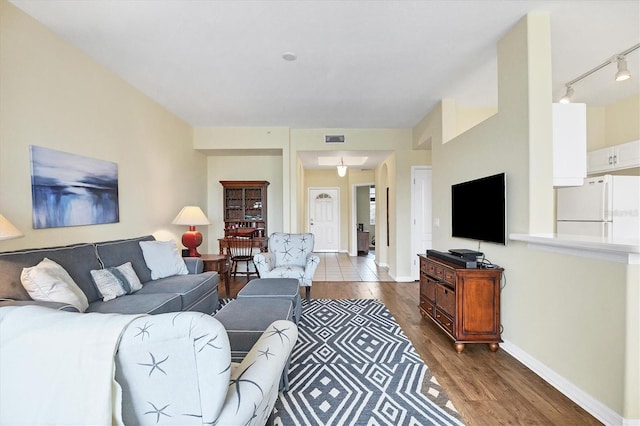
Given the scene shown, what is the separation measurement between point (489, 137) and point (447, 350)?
6.65ft

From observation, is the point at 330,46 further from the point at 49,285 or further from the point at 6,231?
the point at 49,285

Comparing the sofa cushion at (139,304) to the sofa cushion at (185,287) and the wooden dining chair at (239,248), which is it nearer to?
the sofa cushion at (185,287)

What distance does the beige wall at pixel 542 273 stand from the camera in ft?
5.34

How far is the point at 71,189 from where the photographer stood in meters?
2.64

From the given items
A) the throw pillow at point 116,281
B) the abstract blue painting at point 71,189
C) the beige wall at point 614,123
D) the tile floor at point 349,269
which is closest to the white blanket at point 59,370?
the throw pillow at point 116,281

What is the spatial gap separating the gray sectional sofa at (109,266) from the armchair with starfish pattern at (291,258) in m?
0.77

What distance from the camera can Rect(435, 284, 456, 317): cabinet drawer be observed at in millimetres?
2574

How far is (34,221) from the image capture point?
2.31 metres

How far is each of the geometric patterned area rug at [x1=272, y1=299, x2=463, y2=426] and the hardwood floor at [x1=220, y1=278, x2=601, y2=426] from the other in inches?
4.3

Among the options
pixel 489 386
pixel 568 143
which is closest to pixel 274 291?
pixel 489 386

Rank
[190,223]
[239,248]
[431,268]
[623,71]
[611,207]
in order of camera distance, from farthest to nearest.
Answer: [239,248]
[190,223]
[431,268]
[611,207]
[623,71]

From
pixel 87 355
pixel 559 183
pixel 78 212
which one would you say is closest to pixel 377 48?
pixel 559 183

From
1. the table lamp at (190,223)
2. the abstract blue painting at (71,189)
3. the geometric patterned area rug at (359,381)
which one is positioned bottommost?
Answer: the geometric patterned area rug at (359,381)

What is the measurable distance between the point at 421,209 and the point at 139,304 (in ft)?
14.8
